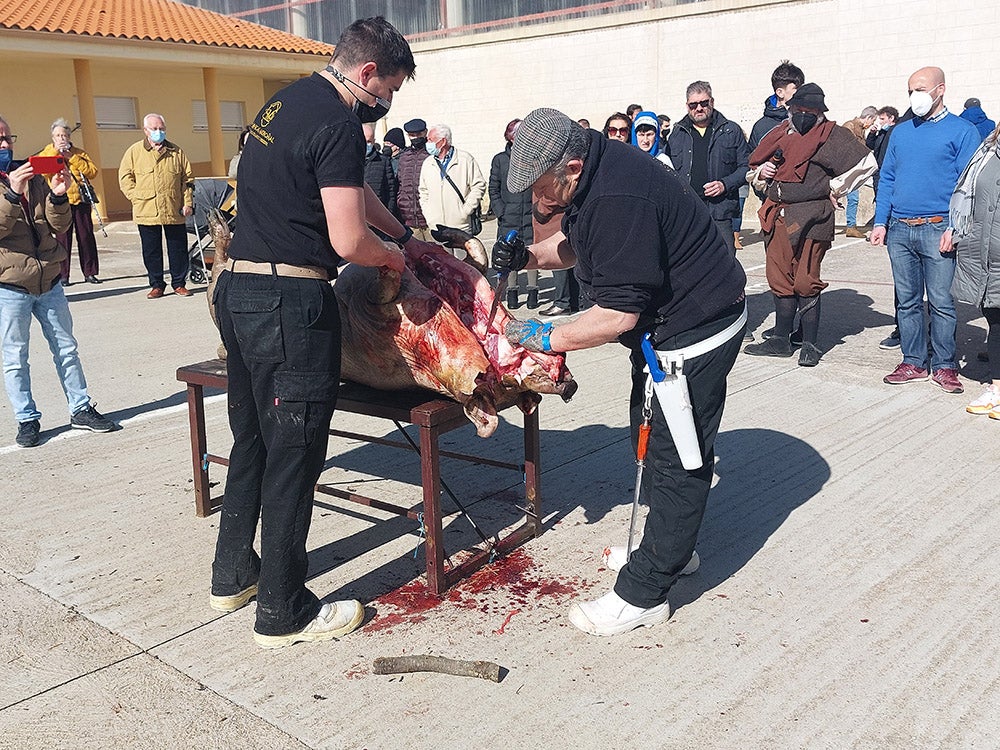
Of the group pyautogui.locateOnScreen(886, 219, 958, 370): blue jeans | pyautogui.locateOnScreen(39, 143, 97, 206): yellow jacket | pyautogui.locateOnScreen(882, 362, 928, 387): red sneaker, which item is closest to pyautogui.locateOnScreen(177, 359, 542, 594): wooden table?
pyautogui.locateOnScreen(882, 362, 928, 387): red sneaker

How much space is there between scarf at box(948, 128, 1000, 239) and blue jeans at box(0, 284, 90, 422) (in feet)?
18.7

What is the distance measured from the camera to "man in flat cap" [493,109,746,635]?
10.5 ft

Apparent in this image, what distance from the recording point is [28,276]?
5629 millimetres

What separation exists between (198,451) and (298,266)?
5.82 ft

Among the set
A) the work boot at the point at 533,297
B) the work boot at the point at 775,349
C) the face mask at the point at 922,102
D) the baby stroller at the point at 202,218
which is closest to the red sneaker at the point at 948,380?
the work boot at the point at 775,349

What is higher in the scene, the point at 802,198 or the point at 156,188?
the point at 156,188

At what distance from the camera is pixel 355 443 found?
578 centimetres

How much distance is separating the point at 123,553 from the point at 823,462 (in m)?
3.74

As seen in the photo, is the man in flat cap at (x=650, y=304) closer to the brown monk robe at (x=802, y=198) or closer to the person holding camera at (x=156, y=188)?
the brown monk robe at (x=802, y=198)

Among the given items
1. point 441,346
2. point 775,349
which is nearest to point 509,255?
point 441,346

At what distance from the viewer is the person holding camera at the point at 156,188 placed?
11000mm

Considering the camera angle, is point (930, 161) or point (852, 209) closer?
point (930, 161)

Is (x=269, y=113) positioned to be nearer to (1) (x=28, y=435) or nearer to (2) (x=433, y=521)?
(2) (x=433, y=521)

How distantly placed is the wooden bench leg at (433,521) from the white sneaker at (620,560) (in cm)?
75
